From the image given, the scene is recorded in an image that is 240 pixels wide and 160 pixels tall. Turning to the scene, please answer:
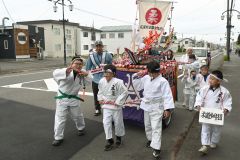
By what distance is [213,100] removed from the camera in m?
4.87

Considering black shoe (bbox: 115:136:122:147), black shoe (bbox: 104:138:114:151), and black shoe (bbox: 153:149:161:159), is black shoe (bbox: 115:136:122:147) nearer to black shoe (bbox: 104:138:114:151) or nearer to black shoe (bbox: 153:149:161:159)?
black shoe (bbox: 104:138:114:151)

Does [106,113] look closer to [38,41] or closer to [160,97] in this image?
[160,97]

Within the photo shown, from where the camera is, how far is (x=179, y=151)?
503cm

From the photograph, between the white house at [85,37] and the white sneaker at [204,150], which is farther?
the white house at [85,37]

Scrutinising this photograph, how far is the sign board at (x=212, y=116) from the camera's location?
4691mm

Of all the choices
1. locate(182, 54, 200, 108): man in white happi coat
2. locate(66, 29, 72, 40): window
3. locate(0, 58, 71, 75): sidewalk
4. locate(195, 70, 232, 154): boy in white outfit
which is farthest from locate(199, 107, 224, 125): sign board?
locate(66, 29, 72, 40): window

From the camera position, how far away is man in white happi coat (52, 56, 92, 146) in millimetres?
5215

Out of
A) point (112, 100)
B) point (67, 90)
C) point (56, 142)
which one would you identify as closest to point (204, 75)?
point (112, 100)

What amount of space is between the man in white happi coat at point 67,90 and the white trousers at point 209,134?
224cm

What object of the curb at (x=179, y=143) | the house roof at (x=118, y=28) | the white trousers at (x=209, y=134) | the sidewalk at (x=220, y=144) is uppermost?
the house roof at (x=118, y=28)

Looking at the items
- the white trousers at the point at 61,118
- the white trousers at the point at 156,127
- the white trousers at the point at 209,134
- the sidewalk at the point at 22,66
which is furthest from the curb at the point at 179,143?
the sidewalk at the point at 22,66

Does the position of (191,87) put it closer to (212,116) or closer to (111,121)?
(212,116)

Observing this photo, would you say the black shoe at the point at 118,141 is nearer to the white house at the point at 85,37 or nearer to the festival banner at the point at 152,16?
the festival banner at the point at 152,16

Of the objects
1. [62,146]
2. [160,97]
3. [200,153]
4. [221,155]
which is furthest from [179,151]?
[62,146]
